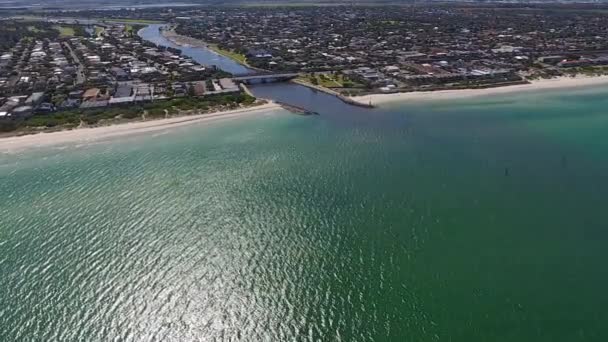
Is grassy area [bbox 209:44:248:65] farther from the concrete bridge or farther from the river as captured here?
the concrete bridge

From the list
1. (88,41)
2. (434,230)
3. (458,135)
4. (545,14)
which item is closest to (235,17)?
(88,41)

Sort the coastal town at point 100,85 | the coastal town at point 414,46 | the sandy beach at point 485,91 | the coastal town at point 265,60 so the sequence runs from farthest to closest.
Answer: the coastal town at point 414,46, the sandy beach at point 485,91, the coastal town at point 265,60, the coastal town at point 100,85

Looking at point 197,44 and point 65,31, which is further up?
point 65,31

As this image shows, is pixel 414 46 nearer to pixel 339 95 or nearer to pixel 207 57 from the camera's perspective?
pixel 339 95

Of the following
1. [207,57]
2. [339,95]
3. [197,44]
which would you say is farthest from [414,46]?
[197,44]

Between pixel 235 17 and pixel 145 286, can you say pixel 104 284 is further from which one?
pixel 235 17

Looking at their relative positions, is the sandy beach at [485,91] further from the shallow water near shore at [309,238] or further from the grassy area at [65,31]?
the grassy area at [65,31]

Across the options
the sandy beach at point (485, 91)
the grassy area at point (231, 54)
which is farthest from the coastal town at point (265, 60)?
the sandy beach at point (485, 91)
